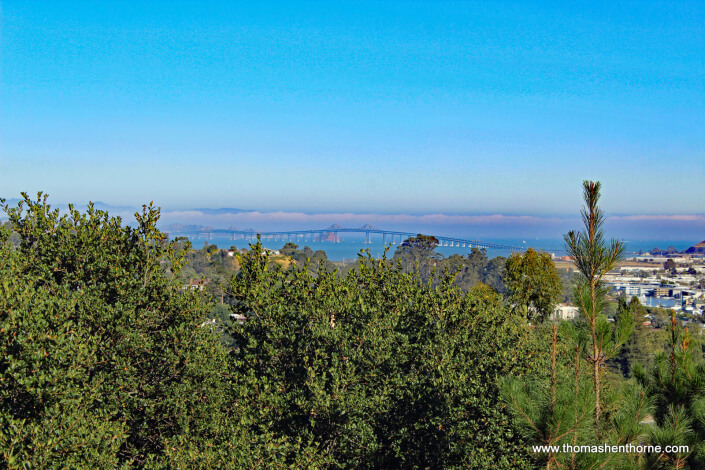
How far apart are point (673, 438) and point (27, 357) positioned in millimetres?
6565

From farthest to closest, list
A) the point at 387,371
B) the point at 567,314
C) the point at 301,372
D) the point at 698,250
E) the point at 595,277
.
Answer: the point at 698,250 < the point at 567,314 < the point at 301,372 < the point at 387,371 < the point at 595,277

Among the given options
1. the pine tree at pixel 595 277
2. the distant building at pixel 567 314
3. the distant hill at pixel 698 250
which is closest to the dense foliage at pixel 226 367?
the distant building at pixel 567 314

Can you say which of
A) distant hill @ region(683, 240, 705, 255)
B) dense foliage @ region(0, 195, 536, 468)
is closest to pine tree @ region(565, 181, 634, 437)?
dense foliage @ region(0, 195, 536, 468)

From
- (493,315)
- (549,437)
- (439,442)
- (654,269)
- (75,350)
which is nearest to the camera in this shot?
(549,437)

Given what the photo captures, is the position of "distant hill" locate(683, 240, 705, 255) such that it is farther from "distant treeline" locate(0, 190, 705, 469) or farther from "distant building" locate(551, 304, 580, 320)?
"distant treeline" locate(0, 190, 705, 469)

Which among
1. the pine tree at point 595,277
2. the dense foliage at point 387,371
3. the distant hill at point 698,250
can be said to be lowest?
the distant hill at point 698,250

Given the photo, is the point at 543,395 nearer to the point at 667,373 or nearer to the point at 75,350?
the point at 667,373

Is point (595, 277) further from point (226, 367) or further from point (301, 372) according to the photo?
point (226, 367)

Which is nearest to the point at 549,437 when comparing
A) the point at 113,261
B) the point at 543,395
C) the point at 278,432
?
the point at 543,395

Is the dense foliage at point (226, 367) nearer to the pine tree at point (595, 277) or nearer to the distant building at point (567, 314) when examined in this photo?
the distant building at point (567, 314)

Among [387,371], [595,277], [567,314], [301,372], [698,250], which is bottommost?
[698,250]

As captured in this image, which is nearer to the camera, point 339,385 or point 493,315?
point 339,385

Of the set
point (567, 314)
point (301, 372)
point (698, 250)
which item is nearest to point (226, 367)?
point (301, 372)

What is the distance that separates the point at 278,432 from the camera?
292 inches
